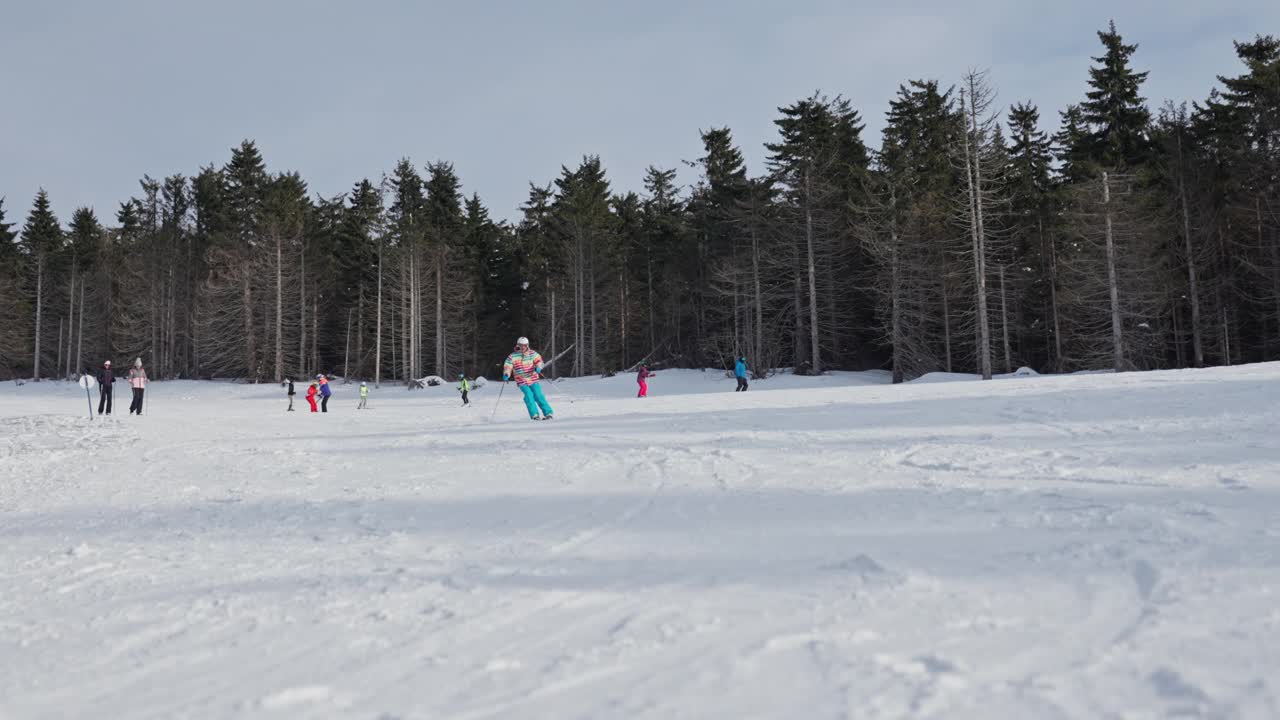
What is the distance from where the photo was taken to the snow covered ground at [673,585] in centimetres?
205

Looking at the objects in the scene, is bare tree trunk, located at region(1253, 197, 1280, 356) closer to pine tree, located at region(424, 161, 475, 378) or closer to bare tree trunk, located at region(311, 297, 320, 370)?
pine tree, located at region(424, 161, 475, 378)

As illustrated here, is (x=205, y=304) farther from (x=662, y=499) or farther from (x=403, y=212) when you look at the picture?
(x=662, y=499)

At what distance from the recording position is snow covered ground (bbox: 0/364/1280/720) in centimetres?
205

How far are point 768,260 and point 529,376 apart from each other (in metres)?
23.9

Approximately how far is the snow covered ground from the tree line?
21.6 meters

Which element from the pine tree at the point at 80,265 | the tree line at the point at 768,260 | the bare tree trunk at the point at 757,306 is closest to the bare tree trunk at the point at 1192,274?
the tree line at the point at 768,260

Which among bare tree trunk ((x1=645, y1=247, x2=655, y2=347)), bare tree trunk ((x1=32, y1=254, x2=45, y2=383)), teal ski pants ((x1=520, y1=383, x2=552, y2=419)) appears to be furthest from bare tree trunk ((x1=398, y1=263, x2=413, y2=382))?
bare tree trunk ((x1=32, y1=254, x2=45, y2=383))

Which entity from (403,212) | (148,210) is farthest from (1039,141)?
(148,210)

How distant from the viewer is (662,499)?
16.3ft

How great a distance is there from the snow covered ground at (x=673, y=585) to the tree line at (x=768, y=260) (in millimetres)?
21569

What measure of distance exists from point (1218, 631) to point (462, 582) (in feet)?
10.0

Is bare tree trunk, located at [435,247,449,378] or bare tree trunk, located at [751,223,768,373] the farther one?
bare tree trunk, located at [435,247,449,378]

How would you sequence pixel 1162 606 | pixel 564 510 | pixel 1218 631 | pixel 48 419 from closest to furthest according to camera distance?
pixel 1218 631
pixel 1162 606
pixel 564 510
pixel 48 419

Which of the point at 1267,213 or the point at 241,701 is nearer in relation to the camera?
the point at 241,701
